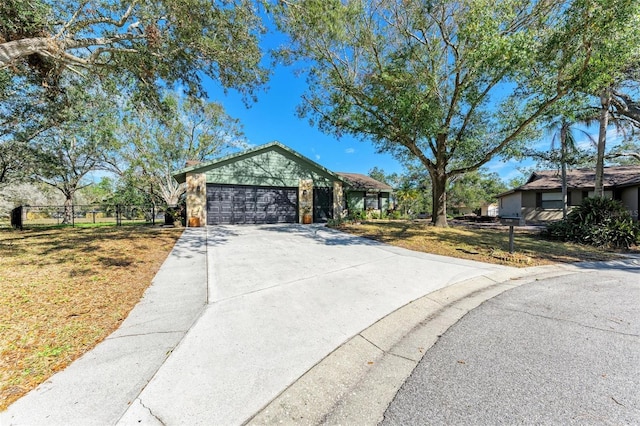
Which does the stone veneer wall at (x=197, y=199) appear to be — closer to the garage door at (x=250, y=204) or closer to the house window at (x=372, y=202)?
the garage door at (x=250, y=204)

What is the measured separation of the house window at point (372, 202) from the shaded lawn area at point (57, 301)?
15.8 meters

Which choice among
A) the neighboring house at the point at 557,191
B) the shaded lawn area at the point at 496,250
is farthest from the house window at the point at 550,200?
the shaded lawn area at the point at 496,250

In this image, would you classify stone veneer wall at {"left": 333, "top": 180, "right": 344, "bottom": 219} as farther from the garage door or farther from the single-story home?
the garage door

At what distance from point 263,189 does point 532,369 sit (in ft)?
43.9

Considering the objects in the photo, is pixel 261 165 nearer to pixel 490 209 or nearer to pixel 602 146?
pixel 602 146

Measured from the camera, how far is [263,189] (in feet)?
46.5

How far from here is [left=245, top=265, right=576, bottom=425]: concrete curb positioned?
171 centimetres

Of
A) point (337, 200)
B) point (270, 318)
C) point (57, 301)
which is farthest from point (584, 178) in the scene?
point (57, 301)

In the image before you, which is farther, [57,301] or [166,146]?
[166,146]

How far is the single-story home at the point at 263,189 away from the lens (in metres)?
12.7

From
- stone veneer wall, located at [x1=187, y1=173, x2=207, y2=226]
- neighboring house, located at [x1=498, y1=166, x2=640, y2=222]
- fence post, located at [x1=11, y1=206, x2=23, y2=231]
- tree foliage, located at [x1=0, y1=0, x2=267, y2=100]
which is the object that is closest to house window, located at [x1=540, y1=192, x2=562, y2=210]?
neighboring house, located at [x1=498, y1=166, x2=640, y2=222]

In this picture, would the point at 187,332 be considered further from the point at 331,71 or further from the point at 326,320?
the point at 331,71

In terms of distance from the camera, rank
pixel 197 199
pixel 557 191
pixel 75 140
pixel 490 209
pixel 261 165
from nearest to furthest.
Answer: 1. pixel 197 199
2. pixel 261 165
3. pixel 75 140
4. pixel 557 191
5. pixel 490 209

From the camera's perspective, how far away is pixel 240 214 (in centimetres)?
1359
